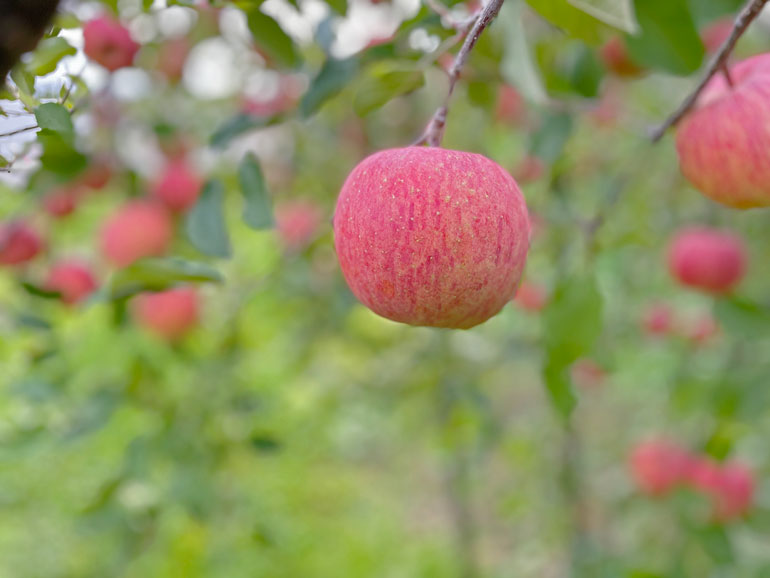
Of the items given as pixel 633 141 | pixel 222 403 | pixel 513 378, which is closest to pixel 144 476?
pixel 222 403

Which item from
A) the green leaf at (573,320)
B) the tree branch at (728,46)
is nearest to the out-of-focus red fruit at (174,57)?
the green leaf at (573,320)

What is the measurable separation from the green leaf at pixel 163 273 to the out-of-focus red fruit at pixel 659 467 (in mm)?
1138

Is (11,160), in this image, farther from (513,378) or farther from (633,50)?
(513,378)

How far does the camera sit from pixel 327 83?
69cm

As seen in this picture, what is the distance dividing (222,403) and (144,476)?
22 cm

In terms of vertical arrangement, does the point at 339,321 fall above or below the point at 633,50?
below

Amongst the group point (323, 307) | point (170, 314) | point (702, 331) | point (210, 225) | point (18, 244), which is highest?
point (210, 225)

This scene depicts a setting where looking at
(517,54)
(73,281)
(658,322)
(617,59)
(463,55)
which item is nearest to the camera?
(463,55)

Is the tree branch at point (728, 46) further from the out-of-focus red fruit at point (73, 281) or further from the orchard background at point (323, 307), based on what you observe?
the out-of-focus red fruit at point (73, 281)

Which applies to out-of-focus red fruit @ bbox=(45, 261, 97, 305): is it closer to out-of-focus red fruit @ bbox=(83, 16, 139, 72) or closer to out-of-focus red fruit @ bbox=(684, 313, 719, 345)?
out-of-focus red fruit @ bbox=(83, 16, 139, 72)

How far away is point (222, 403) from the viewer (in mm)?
1125

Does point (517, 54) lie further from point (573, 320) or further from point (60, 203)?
point (60, 203)

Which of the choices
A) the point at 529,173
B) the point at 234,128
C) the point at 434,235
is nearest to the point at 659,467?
the point at 529,173

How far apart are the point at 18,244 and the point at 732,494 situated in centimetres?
132
